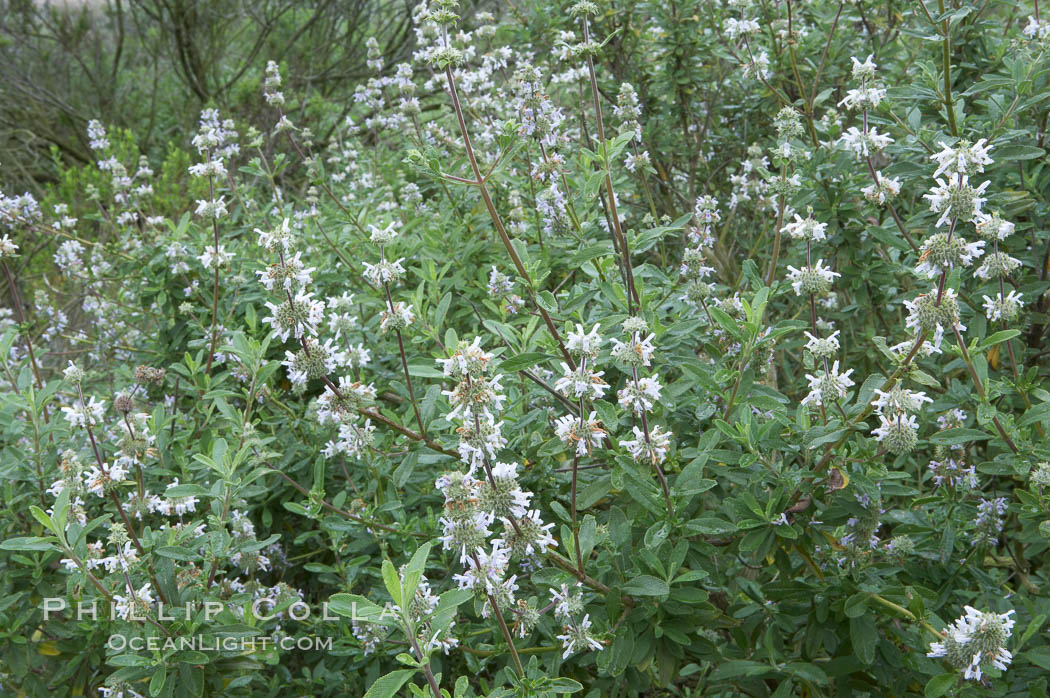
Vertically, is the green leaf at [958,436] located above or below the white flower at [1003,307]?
below

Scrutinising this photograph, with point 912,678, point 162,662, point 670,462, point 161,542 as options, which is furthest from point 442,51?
point 912,678

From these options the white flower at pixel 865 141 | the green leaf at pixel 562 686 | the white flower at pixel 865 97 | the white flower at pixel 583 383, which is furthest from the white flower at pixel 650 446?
the white flower at pixel 865 97

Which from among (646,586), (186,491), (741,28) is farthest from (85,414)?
(741,28)

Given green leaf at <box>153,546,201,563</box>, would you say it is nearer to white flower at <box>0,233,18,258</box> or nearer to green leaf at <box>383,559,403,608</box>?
green leaf at <box>383,559,403,608</box>

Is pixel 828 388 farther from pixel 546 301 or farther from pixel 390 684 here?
pixel 390 684

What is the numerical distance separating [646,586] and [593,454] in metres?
0.35

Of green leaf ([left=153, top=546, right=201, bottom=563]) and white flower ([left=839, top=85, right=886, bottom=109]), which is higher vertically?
white flower ([left=839, top=85, right=886, bottom=109])

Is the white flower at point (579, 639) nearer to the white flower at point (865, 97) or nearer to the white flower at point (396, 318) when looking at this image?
Result: the white flower at point (396, 318)

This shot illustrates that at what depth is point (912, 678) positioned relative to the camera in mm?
2127

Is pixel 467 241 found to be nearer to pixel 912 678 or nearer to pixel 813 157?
pixel 813 157

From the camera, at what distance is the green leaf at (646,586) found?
1819mm

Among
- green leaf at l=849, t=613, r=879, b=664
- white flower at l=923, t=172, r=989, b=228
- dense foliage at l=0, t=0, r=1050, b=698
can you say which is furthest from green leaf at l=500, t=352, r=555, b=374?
green leaf at l=849, t=613, r=879, b=664

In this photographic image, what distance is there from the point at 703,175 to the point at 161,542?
9.89ft

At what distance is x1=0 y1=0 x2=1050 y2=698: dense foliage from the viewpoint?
184cm
